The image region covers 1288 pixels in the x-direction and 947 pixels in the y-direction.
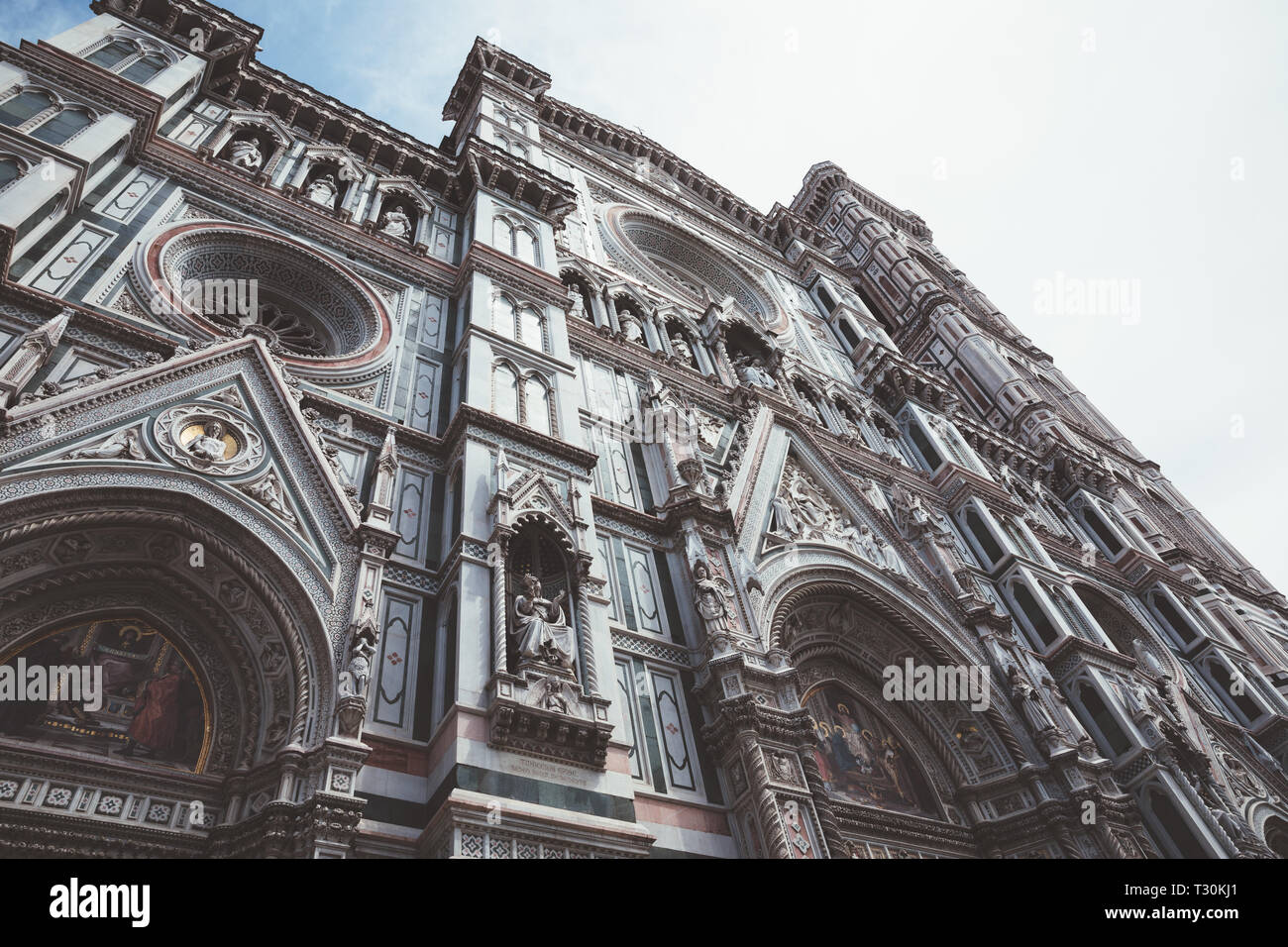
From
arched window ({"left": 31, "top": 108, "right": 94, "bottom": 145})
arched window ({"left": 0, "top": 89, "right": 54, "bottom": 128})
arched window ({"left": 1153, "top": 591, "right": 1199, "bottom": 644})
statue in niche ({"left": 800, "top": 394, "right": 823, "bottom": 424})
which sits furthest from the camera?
arched window ({"left": 1153, "top": 591, "right": 1199, "bottom": 644})

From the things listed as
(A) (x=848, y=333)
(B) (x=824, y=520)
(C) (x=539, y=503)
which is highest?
(A) (x=848, y=333)

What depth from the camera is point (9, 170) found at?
8.43 meters

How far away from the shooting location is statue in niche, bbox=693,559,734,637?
953 cm

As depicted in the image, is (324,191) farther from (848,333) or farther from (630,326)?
(848,333)

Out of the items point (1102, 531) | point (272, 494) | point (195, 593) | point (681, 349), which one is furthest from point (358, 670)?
point (1102, 531)

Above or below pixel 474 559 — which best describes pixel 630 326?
above

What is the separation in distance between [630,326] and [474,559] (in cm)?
878

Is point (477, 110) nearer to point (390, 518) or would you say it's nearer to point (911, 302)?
point (390, 518)

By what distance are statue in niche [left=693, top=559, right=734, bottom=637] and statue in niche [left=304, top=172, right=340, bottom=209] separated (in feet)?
26.4

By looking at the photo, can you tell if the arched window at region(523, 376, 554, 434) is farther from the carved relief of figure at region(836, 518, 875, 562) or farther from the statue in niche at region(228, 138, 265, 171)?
the statue in niche at region(228, 138, 265, 171)

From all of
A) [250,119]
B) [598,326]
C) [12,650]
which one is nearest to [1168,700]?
[598,326]

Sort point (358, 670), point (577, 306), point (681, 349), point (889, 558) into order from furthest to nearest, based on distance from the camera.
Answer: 1. point (681, 349)
2. point (577, 306)
3. point (889, 558)
4. point (358, 670)

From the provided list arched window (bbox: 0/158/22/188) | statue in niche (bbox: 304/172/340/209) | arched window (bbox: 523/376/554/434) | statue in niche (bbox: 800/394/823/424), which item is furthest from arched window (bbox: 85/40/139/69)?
statue in niche (bbox: 800/394/823/424)
